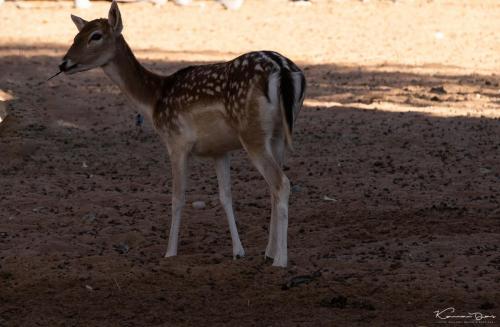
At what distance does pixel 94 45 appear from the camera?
867 cm

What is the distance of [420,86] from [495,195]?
6.11m

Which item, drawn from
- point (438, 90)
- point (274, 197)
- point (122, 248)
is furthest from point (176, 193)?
point (438, 90)

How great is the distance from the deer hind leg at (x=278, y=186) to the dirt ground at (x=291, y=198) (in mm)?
197

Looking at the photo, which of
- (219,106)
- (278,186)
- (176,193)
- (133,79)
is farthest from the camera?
(133,79)

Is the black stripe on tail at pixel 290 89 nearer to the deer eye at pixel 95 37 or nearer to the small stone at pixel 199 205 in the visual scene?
the deer eye at pixel 95 37

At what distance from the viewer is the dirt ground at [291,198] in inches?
279

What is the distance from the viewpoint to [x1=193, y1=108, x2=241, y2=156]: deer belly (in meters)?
7.96

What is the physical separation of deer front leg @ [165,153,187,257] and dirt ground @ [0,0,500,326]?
0.18m

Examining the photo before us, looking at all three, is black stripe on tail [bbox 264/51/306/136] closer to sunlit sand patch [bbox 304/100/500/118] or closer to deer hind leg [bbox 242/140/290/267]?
deer hind leg [bbox 242/140/290/267]

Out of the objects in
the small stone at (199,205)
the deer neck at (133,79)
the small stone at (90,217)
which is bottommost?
the small stone at (199,205)

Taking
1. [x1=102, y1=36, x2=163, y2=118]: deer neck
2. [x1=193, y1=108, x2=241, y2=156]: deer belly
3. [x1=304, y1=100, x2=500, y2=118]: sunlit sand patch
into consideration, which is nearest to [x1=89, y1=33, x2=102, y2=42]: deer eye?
[x1=102, y1=36, x2=163, y2=118]: deer neck

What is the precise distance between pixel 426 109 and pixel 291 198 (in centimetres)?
477

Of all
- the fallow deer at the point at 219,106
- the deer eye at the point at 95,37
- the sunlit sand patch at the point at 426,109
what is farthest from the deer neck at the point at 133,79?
the sunlit sand patch at the point at 426,109

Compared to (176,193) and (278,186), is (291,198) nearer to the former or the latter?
(176,193)
